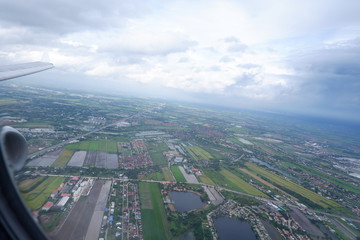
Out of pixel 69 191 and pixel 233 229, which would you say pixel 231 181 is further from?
pixel 69 191

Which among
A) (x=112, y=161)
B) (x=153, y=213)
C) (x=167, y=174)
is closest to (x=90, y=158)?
(x=112, y=161)

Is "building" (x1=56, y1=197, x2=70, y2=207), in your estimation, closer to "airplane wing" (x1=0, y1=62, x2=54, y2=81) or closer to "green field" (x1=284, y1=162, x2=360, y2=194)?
"airplane wing" (x1=0, y1=62, x2=54, y2=81)

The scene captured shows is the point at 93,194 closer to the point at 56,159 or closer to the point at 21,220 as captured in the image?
the point at 56,159

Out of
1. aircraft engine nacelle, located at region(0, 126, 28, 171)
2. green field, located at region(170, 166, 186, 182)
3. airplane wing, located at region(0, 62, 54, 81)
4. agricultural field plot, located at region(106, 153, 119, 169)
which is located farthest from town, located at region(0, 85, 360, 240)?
airplane wing, located at region(0, 62, 54, 81)

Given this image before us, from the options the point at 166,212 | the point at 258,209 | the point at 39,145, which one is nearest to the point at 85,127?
the point at 39,145

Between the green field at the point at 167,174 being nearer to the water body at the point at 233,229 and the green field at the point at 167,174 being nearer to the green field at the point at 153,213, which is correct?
the green field at the point at 153,213
